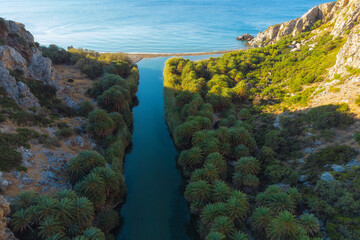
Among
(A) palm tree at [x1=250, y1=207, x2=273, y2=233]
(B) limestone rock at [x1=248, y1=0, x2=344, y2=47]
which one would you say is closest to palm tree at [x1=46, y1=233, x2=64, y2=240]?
(A) palm tree at [x1=250, y1=207, x2=273, y2=233]

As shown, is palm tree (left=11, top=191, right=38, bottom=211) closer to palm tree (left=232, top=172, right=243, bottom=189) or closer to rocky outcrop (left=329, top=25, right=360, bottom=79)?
palm tree (left=232, top=172, right=243, bottom=189)

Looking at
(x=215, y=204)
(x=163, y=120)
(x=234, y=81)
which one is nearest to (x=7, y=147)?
(x=215, y=204)

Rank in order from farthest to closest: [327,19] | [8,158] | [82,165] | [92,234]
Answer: [327,19], [82,165], [8,158], [92,234]

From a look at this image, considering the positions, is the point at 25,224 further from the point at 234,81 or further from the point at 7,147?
the point at 234,81

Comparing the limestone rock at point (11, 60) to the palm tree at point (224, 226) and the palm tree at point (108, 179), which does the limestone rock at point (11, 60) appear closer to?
the palm tree at point (108, 179)

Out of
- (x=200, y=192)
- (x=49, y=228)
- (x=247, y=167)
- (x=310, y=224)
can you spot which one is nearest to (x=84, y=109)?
(x=49, y=228)

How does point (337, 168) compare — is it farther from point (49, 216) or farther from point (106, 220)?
Result: point (49, 216)

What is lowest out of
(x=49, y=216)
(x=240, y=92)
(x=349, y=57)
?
(x=49, y=216)
